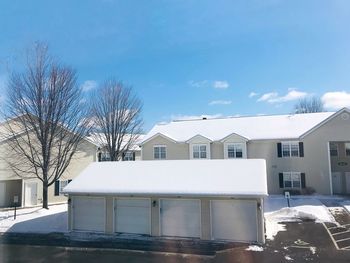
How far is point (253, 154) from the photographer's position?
3172cm

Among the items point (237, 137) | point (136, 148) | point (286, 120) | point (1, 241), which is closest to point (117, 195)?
point (1, 241)

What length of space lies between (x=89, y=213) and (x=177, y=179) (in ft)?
17.8

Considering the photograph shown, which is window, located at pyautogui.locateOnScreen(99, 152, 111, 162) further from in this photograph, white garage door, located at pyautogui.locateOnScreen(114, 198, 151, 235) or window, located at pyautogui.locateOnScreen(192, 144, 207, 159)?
white garage door, located at pyautogui.locateOnScreen(114, 198, 151, 235)

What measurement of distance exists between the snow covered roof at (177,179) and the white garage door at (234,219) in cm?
84

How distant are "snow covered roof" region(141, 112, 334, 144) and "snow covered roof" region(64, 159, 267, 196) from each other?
1397 centimetres

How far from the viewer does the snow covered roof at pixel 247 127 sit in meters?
31.9

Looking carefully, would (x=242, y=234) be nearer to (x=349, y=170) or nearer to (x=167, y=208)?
(x=167, y=208)

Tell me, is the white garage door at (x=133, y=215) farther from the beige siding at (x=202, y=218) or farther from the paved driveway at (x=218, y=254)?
the paved driveway at (x=218, y=254)

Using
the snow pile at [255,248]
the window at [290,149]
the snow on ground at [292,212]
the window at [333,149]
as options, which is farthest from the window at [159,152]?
the snow pile at [255,248]

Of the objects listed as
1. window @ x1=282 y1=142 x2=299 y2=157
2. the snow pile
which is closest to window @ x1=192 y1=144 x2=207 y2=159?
window @ x1=282 y1=142 x2=299 y2=157

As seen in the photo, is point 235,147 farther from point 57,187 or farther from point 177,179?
point 57,187

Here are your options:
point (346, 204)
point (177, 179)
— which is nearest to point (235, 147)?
point (346, 204)

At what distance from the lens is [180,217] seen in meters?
16.7

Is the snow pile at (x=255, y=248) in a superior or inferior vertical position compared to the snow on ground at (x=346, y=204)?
inferior
